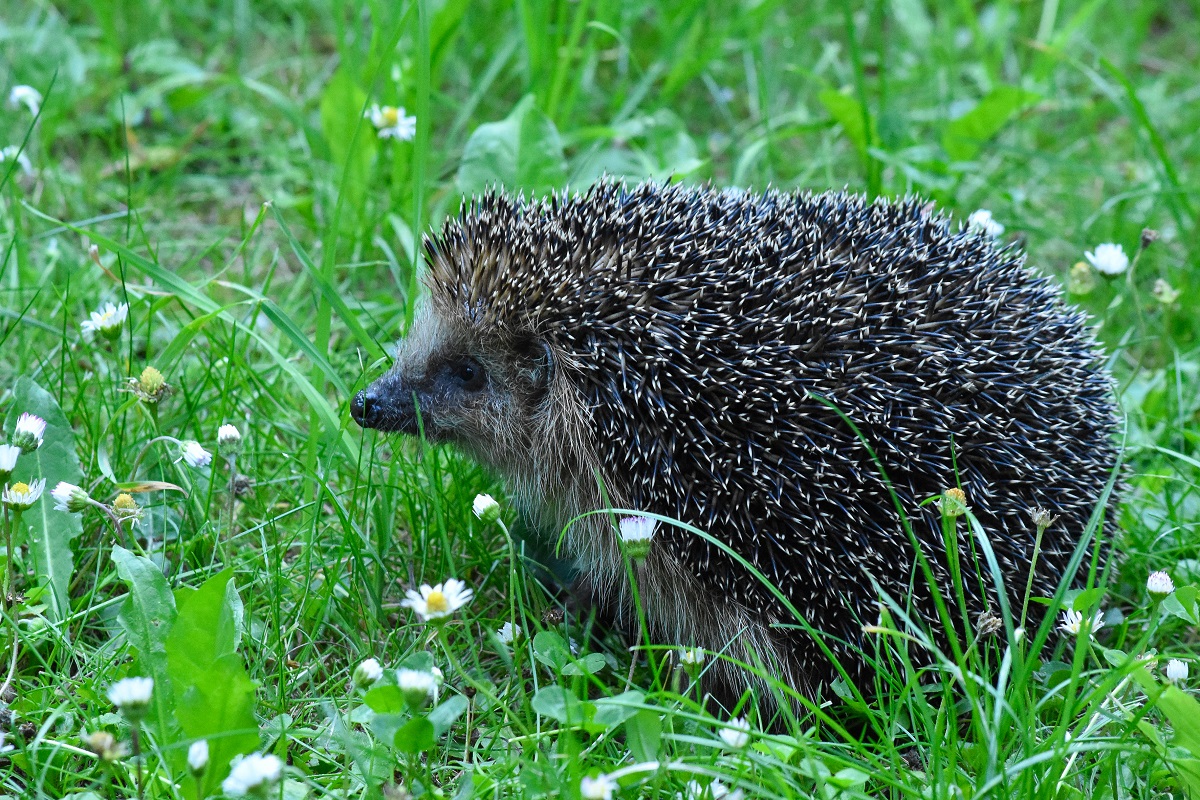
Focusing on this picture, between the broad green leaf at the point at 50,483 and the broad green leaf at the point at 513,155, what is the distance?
2.11 meters

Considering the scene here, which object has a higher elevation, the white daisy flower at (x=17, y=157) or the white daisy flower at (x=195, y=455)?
the white daisy flower at (x=17, y=157)

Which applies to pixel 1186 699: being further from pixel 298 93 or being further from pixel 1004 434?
pixel 298 93

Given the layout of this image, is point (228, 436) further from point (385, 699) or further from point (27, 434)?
point (385, 699)

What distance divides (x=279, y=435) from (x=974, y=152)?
4015 millimetres

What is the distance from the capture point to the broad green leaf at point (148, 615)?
10.5ft

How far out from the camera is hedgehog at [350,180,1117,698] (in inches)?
142

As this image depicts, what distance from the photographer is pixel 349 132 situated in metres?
5.68

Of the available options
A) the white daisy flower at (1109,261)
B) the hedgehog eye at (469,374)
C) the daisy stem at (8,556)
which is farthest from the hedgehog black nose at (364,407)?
the white daisy flower at (1109,261)

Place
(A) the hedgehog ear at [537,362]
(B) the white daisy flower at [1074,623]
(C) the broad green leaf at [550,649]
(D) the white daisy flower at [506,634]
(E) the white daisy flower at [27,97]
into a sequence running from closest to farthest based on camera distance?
(B) the white daisy flower at [1074,623] → (C) the broad green leaf at [550,649] → (D) the white daisy flower at [506,634] → (A) the hedgehog ear at [537,362] → (E) the white daisy flower at [27,97]

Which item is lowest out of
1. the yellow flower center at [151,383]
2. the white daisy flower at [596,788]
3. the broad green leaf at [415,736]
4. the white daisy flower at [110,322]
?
the white daisy flower at [596,788]

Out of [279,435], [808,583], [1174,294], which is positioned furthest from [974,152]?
[279,435]

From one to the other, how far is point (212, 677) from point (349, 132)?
336 cm

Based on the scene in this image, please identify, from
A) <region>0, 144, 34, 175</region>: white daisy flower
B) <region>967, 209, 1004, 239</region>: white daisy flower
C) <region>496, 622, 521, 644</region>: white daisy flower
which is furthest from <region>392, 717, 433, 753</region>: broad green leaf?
<region>967, 209, 1004, 239</region>: white daisy flower

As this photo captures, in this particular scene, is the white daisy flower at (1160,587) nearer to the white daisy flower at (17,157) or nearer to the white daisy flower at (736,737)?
the white daisy flower at (736,737)
